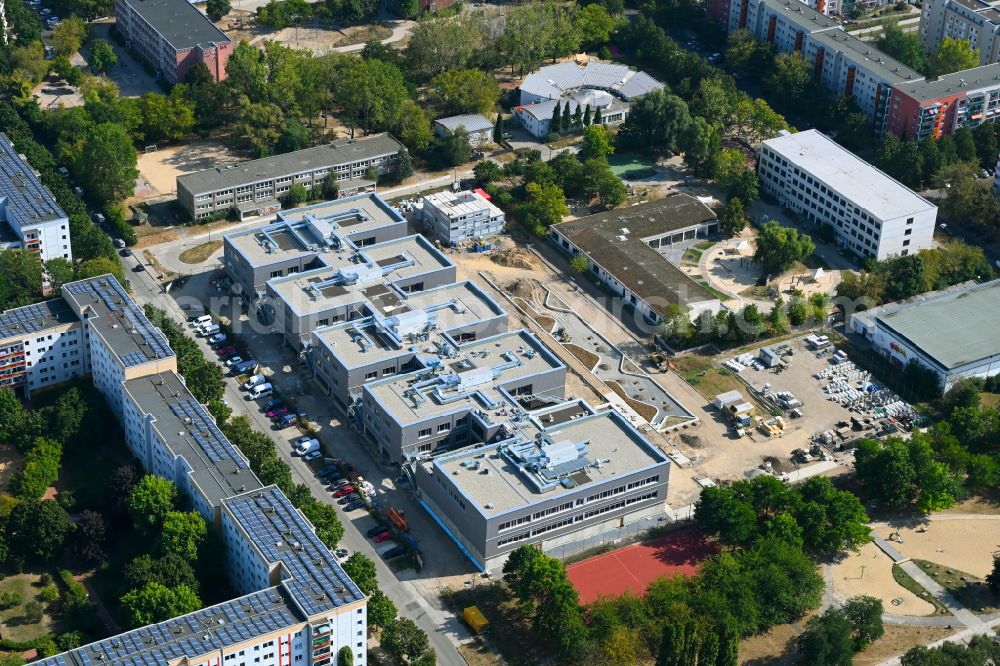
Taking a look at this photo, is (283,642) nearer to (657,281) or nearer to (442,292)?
(442,292)

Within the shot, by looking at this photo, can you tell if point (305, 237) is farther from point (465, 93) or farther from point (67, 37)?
point (67, 37)

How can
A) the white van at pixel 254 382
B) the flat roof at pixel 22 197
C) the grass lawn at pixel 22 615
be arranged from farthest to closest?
the flat roof at pixel 22 197, the white van at pixel 254 382, the grass lawn at pixel 22 615

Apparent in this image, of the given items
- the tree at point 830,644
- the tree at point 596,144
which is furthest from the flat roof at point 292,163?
the tree at point 830,644

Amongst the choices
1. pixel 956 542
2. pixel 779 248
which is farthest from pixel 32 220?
pixel 956 542

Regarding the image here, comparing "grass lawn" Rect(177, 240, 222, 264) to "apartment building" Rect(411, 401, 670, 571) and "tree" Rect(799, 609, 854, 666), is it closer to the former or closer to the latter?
"apartment building" Rect(411, 401, 670, 571)

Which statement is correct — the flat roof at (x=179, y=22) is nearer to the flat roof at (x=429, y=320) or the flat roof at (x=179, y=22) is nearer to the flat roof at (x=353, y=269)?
the flat roof at (x=353, y=269)

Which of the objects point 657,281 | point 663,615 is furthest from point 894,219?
point 663,615

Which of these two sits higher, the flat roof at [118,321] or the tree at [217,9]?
the tree at [217,9]
